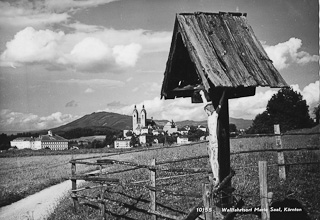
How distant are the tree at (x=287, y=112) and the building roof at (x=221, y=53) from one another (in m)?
42.4

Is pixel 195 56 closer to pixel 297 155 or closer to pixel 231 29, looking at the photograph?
pixel 231 29

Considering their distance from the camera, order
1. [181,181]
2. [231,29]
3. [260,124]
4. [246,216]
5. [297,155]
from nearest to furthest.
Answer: [231,29], [246,216], [181,181], [297,155], [260,124]

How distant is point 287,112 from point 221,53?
153ft

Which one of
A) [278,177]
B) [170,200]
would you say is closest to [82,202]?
[170,200]

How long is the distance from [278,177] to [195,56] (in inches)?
243

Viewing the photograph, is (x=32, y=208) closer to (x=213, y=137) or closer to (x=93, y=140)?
(x=213, y=137)

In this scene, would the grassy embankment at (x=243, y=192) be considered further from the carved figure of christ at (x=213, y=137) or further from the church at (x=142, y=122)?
the church at (x=142, y=122)

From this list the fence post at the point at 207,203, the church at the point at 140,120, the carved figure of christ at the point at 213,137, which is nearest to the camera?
the fence post at the point at 207,203

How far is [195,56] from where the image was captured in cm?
452

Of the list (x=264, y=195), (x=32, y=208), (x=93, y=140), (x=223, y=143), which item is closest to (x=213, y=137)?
(x=223, y=143)

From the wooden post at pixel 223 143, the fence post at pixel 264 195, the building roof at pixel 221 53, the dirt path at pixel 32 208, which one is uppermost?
the building roof at pixel 221 53

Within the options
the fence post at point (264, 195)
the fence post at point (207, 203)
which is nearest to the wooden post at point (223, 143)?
the fence post at point (264, 195)

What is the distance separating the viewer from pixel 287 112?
156ft

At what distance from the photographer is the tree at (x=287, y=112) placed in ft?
153
